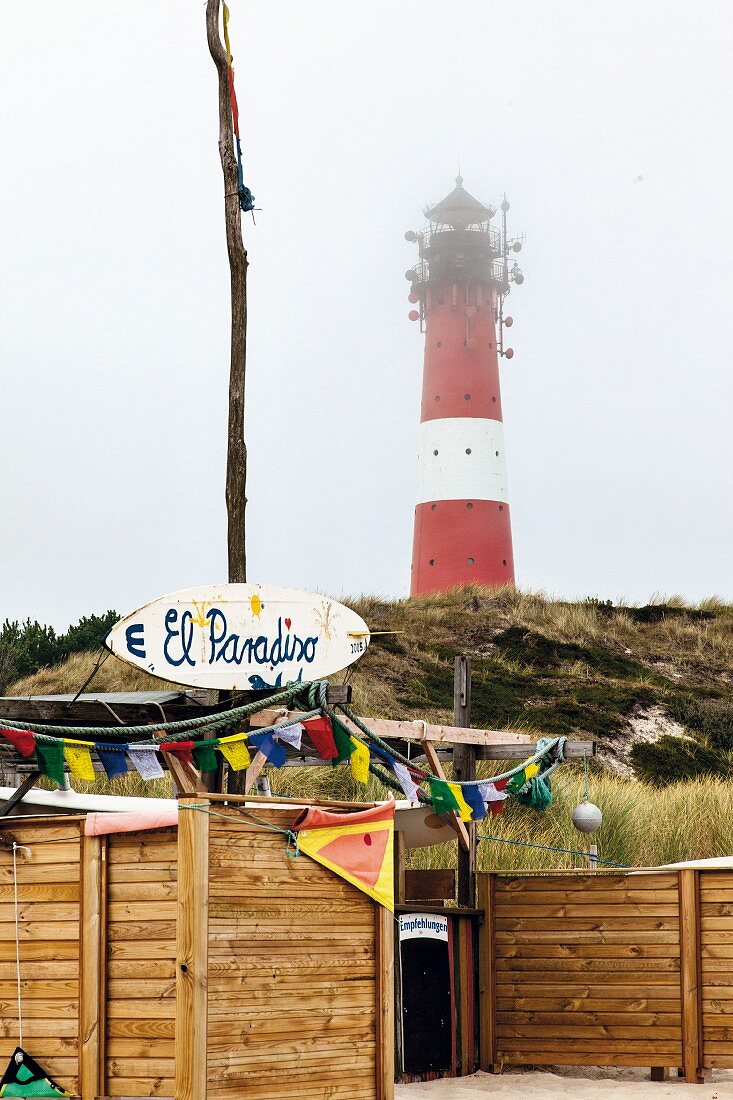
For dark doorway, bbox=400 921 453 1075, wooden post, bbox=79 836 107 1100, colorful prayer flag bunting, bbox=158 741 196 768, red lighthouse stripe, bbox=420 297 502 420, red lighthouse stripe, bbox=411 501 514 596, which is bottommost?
dark doorway, bbox=400 921 453 1075

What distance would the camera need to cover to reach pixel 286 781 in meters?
17.8

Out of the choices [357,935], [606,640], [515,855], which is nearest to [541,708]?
[606,640]

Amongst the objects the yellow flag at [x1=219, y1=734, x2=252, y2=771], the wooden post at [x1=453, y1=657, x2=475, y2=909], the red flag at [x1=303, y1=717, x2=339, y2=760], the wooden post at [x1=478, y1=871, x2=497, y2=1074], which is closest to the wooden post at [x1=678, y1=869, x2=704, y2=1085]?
the wooden post at [x1=478, y1=871, x2=497, y2=1074]

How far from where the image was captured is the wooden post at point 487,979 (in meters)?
11.1

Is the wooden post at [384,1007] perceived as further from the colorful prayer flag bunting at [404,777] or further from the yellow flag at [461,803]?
the yellow flag at [461,803]

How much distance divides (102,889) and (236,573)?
3.85 metres

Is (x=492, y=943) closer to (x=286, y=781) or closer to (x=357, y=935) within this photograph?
(x=357, y=935)

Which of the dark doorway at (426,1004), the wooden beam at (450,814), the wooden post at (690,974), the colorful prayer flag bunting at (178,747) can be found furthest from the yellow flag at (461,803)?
the colorful prayer flag bunting at (178,747)

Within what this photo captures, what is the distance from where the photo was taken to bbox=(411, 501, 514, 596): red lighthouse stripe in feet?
125

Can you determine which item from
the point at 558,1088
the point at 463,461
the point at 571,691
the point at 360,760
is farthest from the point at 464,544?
the point at 360,760

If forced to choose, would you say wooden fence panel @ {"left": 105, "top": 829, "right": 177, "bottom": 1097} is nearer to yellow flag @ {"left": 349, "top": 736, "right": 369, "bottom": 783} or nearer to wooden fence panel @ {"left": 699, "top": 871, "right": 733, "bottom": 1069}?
yellow flag @ {"left": 349, "top": 736, "right": 369, "bottom": 783}

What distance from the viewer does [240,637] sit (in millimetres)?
8828

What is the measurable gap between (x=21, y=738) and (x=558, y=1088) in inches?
205

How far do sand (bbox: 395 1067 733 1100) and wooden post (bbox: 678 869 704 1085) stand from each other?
201 mm
